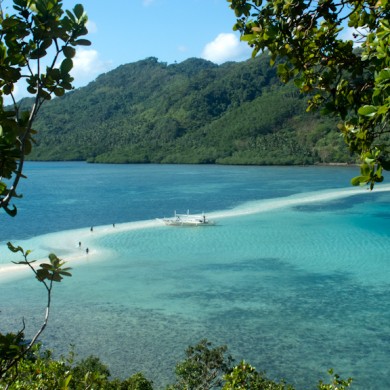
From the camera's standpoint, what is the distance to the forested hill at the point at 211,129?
116 meters

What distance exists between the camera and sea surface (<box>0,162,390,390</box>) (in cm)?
1453

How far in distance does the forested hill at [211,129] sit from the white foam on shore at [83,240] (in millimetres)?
60133

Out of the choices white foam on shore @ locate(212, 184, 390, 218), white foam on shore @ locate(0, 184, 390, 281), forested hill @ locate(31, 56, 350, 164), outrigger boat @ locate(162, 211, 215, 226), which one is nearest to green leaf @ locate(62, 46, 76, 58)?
white foam on shore @ locate(0, 184, 390, 281)

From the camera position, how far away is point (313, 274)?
2303 cm

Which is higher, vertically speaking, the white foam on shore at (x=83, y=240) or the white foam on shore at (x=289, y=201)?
the white foam on shore at (x=289, y=201)

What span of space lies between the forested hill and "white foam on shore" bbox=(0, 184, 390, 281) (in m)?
60.1

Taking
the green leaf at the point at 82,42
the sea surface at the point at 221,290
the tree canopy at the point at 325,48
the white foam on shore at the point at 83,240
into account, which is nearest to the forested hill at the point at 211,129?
the white foam on shore at the point at 83,240

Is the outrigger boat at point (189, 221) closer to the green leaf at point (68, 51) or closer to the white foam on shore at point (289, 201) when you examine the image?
the white foam on shore at point (289, 201)

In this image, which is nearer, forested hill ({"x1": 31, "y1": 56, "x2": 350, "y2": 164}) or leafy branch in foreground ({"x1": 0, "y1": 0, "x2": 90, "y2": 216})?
leafy branch in foreground ({"x1": 0, "y1": 0, "x2": 90, "y2": 216})

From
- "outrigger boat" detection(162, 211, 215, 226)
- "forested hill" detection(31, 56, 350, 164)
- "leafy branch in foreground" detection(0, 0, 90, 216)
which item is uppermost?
"forested hill" detection(31, 56, 350, 164)

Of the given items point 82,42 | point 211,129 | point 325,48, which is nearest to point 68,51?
point 82,42

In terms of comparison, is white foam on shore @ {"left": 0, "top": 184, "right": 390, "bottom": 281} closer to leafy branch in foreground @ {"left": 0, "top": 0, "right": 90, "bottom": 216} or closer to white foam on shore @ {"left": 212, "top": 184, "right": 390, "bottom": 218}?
white foam on shore @ {"left": 212, "top": 184, "right": 390, "bottom": 218}

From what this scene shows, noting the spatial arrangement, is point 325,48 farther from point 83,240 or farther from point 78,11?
point 83,240

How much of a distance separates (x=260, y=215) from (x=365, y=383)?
2782 centimetres
